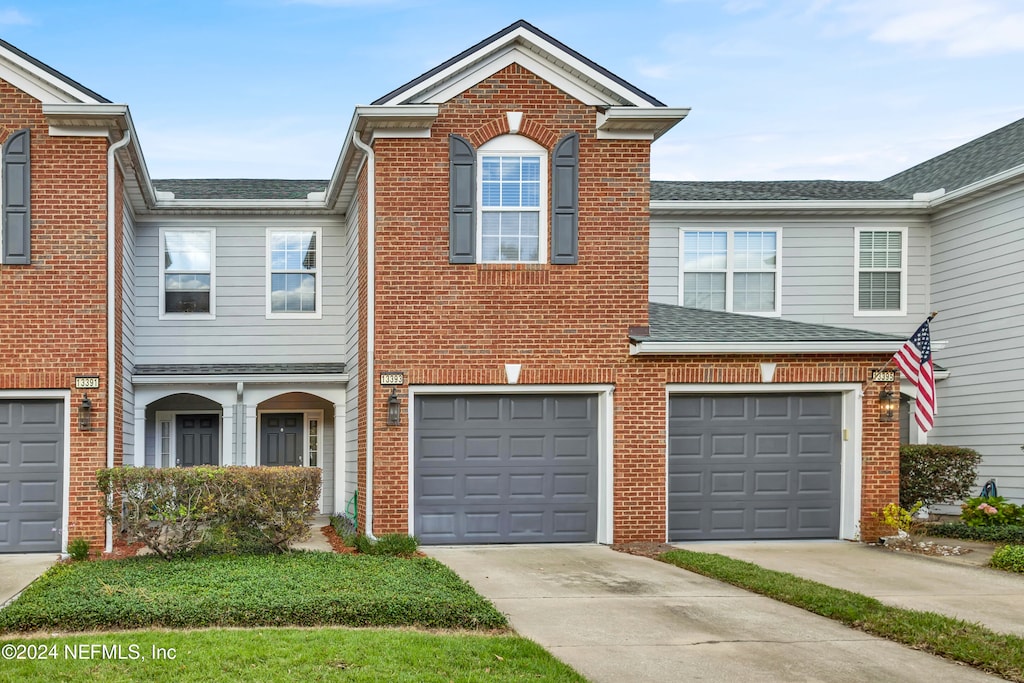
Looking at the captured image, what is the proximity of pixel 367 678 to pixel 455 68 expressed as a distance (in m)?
8.79

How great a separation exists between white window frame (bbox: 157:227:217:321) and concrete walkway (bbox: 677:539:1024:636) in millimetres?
8803

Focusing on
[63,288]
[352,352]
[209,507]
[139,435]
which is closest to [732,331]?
[352,352]

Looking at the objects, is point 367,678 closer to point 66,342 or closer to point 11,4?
point 66,342

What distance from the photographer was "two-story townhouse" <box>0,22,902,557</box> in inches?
509

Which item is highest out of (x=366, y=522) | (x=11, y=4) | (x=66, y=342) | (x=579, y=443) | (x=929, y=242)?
(x=11, y=4)

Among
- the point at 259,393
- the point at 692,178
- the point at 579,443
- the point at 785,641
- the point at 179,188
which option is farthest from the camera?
the point at 692,178

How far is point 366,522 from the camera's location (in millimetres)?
12891

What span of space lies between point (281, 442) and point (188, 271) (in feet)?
12.0

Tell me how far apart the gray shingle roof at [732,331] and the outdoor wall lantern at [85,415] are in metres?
7.10

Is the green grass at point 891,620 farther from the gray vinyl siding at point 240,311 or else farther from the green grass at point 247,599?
the gray vinyl siding at point 240,311

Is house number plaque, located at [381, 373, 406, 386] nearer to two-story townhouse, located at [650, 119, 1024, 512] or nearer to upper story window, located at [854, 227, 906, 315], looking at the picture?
two-story townhouse, located at [650, 119, 1024, 512]

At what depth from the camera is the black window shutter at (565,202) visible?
1309 cm

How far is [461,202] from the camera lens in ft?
42.7

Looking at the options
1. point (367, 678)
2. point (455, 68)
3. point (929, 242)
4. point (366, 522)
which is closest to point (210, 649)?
point (367, 678)
